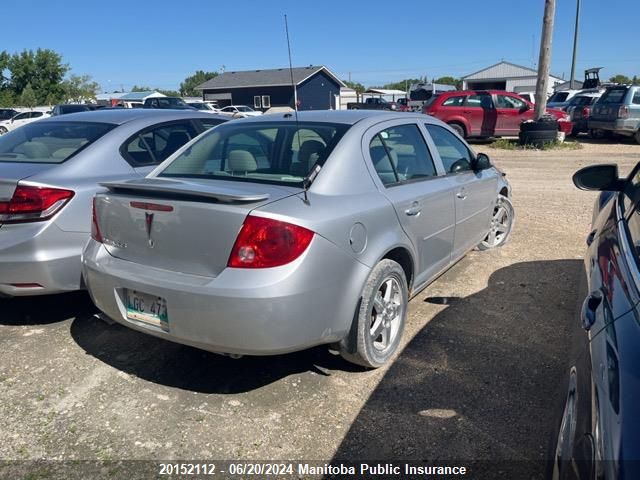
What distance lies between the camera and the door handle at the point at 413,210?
3518mm

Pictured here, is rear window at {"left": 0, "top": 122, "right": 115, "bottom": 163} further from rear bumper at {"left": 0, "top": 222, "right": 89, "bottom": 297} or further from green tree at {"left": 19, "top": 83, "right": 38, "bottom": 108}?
green tree at {"left": 19, "top": 83, "right": 38, "bottom": 108}

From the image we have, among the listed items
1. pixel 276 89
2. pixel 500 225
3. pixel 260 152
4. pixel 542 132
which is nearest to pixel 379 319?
pixel 260 152

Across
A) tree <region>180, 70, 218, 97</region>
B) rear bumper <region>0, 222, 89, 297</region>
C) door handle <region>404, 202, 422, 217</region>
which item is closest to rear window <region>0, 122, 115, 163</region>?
rear bumper <region>0, 222, 89, 297</region>

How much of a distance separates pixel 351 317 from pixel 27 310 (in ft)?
9.89

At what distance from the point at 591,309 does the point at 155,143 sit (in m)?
4.02

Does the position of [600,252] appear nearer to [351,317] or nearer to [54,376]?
[351,317]

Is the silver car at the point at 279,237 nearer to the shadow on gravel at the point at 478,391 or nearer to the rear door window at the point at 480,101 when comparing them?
the shadow on gravel at the point at 478,391

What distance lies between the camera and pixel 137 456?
2654 millimetres

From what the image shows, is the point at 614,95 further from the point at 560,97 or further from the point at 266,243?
the point at 266,243

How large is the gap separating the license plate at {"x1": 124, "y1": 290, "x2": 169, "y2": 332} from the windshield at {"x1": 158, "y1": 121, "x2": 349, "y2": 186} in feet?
2.85

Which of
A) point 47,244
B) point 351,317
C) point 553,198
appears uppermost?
point 47,244

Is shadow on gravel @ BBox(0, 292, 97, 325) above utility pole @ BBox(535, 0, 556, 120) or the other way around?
the other way around

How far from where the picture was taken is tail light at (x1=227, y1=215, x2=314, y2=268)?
8.68 ft

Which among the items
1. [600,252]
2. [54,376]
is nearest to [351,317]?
[600,252]
